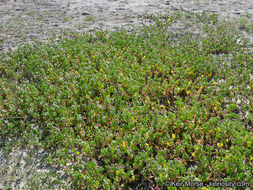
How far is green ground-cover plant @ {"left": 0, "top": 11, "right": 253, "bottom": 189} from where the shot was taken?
3.95 m

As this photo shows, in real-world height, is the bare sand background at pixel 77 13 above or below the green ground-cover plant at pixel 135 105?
above

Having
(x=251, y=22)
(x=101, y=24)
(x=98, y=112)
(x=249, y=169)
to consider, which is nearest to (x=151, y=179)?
(x=249, y=169)

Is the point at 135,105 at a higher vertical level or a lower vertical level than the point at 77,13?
lower

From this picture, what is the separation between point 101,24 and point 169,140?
6857 millimetres

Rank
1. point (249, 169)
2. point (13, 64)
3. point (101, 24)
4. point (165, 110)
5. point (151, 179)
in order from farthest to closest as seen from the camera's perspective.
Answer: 1. point (101, 24)
2. point (13, 64)
3. point (165, 110)
4. point (151, 179)
5. point (249, 169)

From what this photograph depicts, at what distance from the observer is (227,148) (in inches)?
172

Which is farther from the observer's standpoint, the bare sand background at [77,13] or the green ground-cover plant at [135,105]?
the bare sand background at [77,13]

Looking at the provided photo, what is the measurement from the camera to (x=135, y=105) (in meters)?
5.07

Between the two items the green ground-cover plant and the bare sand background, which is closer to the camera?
the green ground-cover plant

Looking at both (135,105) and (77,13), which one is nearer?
(135,105)

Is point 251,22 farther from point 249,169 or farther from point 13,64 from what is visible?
point 13,64

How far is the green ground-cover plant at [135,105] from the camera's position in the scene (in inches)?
156

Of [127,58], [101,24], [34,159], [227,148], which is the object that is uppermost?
[101,24]

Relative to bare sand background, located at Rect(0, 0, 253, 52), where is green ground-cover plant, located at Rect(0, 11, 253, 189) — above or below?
below
